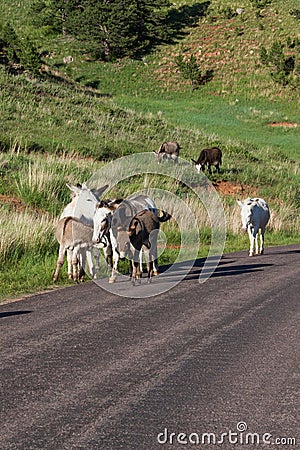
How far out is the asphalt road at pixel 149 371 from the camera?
4.85 metres

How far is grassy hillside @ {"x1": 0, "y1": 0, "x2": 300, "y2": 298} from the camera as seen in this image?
62.0 ft

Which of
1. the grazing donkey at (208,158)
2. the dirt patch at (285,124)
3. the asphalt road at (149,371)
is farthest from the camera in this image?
the dirt patch at (285,124)

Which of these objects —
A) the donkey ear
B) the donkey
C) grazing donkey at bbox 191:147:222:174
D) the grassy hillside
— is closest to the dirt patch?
the grassy hillside

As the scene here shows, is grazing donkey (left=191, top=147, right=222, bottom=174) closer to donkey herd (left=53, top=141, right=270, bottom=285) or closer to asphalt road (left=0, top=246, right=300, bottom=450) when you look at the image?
donkey herd (left=53, top=141, right=270, bottom=285)

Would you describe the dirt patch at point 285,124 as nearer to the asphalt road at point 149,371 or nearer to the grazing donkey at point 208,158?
the grazing donkey at point 208,158

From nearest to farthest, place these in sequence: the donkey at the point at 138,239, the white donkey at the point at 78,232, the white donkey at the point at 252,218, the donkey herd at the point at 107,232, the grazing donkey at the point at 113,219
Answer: the grazing donkey at the point at 113,219 → the donkey herd at the point at 107,232 → the donkey at the point at 138,239 → the white donkey at the point at 78,232 → the white donkey at the point at 252,218

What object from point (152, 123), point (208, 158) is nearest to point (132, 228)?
point (208, 158)

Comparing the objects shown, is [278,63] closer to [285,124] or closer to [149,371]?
[285,124]

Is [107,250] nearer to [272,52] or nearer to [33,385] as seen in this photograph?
[33,385]

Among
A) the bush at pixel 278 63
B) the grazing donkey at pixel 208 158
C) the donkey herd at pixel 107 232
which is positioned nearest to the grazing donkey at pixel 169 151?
the grazing donkey at pixel 208 158

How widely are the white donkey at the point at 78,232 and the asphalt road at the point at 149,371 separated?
1.42m

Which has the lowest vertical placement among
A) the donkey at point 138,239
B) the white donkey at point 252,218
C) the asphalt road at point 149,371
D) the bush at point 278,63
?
the asphalt road at point 149,371

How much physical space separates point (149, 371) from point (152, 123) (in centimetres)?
4173

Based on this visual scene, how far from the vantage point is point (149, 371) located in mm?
6395
